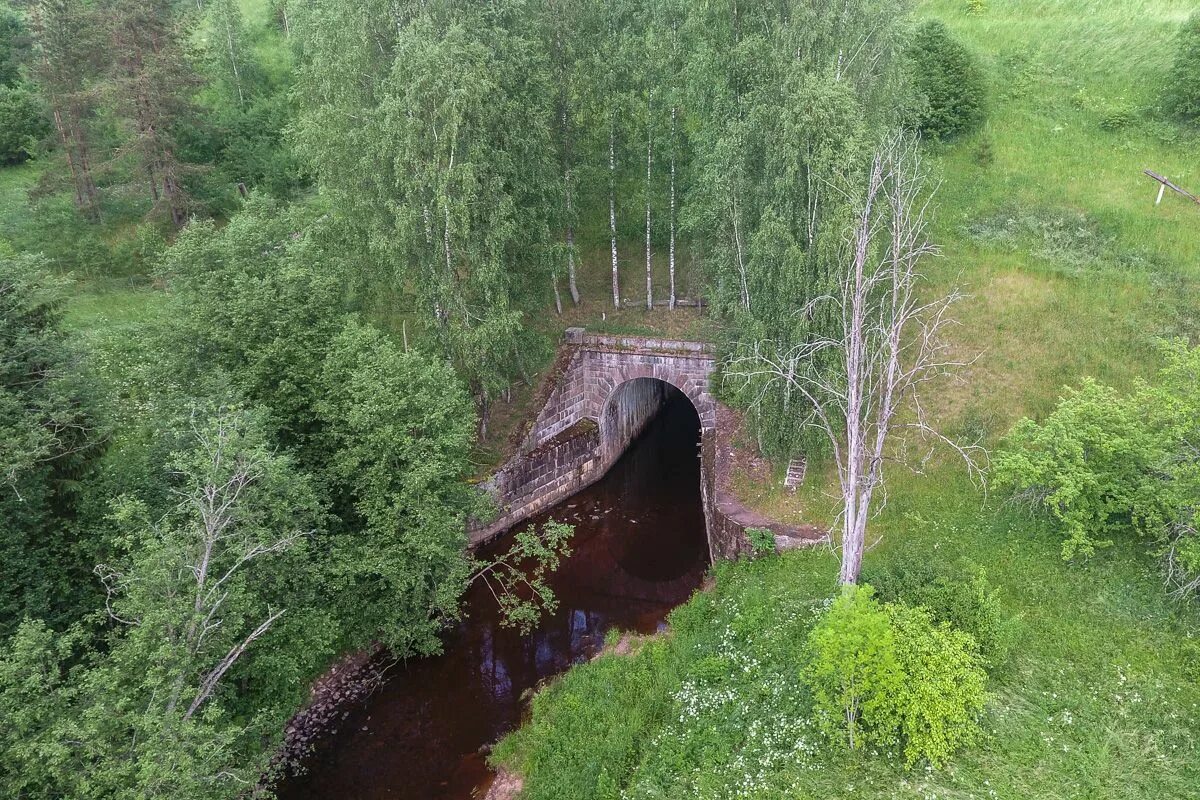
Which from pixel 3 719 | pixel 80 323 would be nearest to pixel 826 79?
pixel 3 719

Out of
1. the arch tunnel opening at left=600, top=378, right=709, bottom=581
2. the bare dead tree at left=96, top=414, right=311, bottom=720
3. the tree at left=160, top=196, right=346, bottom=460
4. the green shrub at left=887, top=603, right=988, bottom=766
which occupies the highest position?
the tree at left=160, top=196, right=346, bottom=460

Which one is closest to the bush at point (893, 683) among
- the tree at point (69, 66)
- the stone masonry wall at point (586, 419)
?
the stone masonry wall at point (586, 419)

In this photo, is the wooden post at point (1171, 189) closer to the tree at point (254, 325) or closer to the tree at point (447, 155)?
the tree at point (447, 155)

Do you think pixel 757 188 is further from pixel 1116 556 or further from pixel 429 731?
pixel 429 731

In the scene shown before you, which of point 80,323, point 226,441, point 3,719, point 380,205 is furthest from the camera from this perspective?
point 80,323

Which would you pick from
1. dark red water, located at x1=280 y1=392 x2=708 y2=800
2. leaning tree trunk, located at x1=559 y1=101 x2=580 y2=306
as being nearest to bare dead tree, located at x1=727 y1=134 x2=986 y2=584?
dark red water, located at x1=280 y1=392 x2=708 y2=800

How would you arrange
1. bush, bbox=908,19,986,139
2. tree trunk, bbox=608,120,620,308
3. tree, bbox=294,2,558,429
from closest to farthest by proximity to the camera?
tree, bbox=294,2,558,429, tree trunk, bbox=608,120,620,308, bush, bbox=908,19,986,139

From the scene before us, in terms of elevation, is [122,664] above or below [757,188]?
below

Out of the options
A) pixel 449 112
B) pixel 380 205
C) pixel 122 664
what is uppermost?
pixel 449 112

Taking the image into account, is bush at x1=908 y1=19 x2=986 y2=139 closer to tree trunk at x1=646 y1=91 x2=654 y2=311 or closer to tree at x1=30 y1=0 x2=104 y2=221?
tree trunk at x1=646 y1=91 x2=654 y2=311
